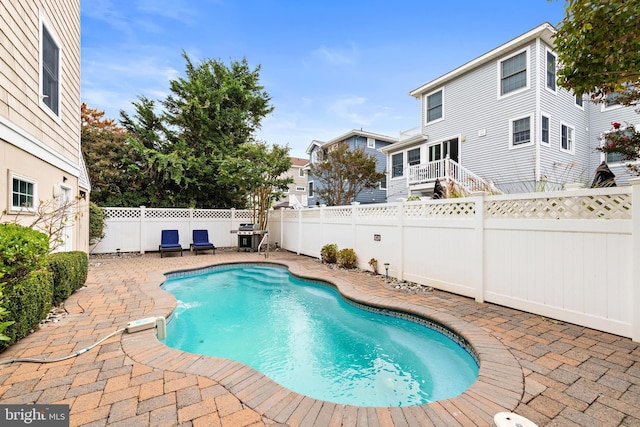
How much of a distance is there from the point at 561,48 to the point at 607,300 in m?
3.10

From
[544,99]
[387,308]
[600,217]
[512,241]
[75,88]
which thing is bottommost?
[387,308]

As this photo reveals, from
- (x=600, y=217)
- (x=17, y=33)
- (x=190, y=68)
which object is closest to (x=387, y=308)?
(x=600, y=217)

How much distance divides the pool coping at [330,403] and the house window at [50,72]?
17.4 feet

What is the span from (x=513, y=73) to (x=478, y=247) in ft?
34.3

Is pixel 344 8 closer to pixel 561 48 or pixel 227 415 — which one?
pixel 561 48

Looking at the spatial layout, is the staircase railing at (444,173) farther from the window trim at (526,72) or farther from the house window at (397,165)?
the window trim at (526,72)

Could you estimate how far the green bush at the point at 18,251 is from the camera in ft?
9.87

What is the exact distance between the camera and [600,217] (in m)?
3.69

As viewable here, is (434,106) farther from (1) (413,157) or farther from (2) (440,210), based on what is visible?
(2) (440,210)

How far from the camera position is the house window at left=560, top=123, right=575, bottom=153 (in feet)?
38.1

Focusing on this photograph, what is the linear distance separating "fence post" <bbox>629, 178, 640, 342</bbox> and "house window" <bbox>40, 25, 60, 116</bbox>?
356 inches

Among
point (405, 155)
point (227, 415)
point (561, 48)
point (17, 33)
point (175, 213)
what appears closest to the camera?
point (227, 415)

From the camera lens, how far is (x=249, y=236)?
13070 millimetres

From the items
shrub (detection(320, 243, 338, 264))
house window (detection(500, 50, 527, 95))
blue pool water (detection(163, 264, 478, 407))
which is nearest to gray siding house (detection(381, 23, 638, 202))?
house window (detection(500, 50, 527, 95))
